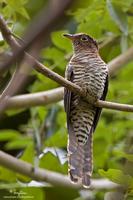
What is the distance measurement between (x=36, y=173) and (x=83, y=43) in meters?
0.95

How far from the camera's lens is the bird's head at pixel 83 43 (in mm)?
3156

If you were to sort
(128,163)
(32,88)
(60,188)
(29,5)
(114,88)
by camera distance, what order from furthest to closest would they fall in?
(114,88), (32,88), (29,5), (60,188), (128,163)

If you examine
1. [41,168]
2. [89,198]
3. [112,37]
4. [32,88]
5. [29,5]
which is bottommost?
[89,198]

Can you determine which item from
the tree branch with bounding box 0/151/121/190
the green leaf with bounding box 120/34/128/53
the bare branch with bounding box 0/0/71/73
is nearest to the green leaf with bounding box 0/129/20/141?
A: the tree branch with bounding box 0/151/121/190

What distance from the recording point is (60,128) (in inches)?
146

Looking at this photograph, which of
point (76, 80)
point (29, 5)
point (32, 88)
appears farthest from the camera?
point (32, 88)

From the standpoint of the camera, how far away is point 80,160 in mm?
2762

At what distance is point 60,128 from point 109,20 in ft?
3.18

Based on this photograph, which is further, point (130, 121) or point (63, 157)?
point (130, 121)

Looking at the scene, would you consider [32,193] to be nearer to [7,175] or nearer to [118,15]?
[7,175]

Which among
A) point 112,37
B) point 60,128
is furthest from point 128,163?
point 60,128

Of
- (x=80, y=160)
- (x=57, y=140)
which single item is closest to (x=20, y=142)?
(x=57, y=140)

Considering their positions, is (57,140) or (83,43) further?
(57,140)

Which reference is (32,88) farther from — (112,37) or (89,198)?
(89,198)
